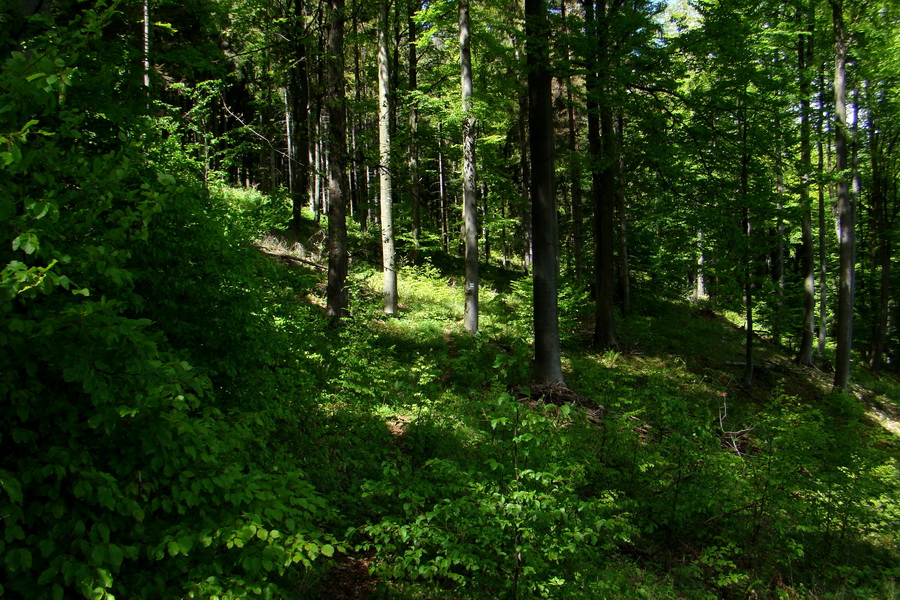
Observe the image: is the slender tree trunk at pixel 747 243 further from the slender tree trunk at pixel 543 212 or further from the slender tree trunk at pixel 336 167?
the slender tree trunk at pixel 336 167

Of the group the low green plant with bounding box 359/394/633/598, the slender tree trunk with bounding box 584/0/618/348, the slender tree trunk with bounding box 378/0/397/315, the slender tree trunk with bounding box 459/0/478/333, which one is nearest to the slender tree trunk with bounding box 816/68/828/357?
the slender tree trunk with bounding box 584/0/618/348

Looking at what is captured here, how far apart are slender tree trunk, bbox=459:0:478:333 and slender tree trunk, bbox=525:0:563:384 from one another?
3.36 metres

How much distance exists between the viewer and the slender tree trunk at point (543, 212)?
8.38 meters

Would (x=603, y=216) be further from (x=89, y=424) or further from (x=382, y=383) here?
(x=89, y=424)

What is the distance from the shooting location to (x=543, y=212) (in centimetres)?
846

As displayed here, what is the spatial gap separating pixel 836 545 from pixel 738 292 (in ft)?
24.1

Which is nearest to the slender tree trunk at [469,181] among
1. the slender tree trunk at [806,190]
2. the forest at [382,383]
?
the forest at [382,383]

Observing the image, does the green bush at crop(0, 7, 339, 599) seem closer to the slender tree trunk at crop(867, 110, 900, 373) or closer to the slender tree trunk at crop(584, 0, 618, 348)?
the slender tree trunk at crop(584, 0, 618, 348)

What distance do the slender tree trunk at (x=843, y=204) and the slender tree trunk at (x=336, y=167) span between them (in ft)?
43.8

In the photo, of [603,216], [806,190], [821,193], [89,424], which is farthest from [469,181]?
[821,193]

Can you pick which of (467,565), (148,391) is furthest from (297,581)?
(148,391)

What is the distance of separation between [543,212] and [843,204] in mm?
11076

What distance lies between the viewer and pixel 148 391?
2055 millimetres

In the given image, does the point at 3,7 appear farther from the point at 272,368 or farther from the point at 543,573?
the point at 543,573
